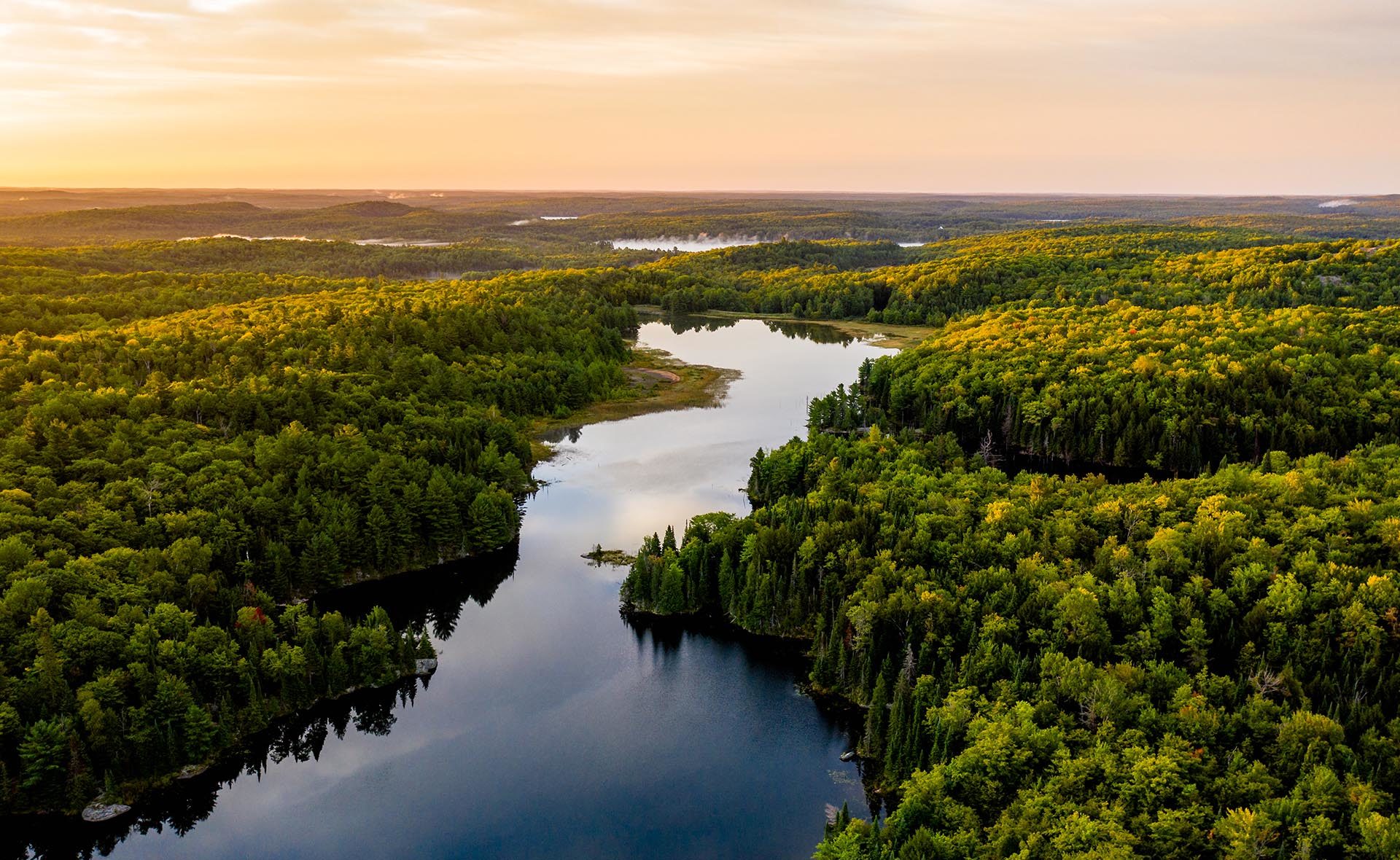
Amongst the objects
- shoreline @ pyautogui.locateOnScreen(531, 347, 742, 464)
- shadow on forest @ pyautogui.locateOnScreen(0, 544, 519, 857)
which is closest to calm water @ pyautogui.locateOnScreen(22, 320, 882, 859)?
shadow on forest @ pyautogui.locateOnScreen(0, 544, 519, 857)

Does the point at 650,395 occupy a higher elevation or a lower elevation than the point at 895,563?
lower

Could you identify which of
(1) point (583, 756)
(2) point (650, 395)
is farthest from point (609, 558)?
(2) point (650, 395)

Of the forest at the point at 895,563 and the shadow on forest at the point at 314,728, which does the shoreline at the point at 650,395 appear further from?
the shadow on forest at the point at 314,728

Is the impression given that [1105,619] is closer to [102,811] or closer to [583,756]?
[583,756]

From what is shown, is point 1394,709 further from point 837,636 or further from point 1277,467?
point 1277,467

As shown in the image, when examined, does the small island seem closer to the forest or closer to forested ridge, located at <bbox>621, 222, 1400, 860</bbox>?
forested ridge, located at <bbox>621, 222, 1400, 860</bbox>

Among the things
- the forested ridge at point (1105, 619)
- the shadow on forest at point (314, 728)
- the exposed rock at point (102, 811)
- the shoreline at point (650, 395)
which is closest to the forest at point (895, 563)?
the forested ridge at point (1105, 619)
